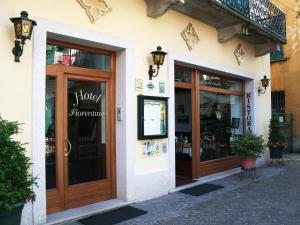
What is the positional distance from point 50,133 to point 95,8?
2.16 m

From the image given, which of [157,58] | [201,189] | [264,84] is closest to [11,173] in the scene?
[157,58]

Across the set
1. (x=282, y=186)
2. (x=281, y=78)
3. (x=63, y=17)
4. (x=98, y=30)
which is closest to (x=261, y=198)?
(x=282, y=186)

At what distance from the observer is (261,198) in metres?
6.53

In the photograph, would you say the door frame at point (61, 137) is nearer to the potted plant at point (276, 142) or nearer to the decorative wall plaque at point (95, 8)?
the decorative wall plaque at point (95, 8)

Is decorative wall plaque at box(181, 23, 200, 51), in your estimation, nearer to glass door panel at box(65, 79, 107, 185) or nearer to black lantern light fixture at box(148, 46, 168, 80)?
black lantern light fixture at box(148, 46, 168, 80)

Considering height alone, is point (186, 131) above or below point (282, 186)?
above

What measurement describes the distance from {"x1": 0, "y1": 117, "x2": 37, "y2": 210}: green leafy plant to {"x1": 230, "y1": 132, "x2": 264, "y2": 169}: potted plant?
18.6 feet

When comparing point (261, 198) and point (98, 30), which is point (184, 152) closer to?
point (261, 198)

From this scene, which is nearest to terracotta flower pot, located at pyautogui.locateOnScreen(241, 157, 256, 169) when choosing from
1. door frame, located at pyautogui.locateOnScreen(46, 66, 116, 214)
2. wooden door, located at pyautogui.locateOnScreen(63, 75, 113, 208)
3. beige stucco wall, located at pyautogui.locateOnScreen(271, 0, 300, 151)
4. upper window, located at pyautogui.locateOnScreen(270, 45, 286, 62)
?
wooden door, located at pyautogui.locateOnScreen(63, 75, 113, 208)

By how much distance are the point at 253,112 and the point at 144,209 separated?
19.4 ft

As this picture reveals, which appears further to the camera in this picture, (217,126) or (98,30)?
(217,126)

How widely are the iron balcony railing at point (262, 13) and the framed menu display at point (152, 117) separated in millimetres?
2905

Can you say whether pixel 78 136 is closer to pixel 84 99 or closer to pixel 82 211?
pixel 84 99

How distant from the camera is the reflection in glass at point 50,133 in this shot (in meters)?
5.31
